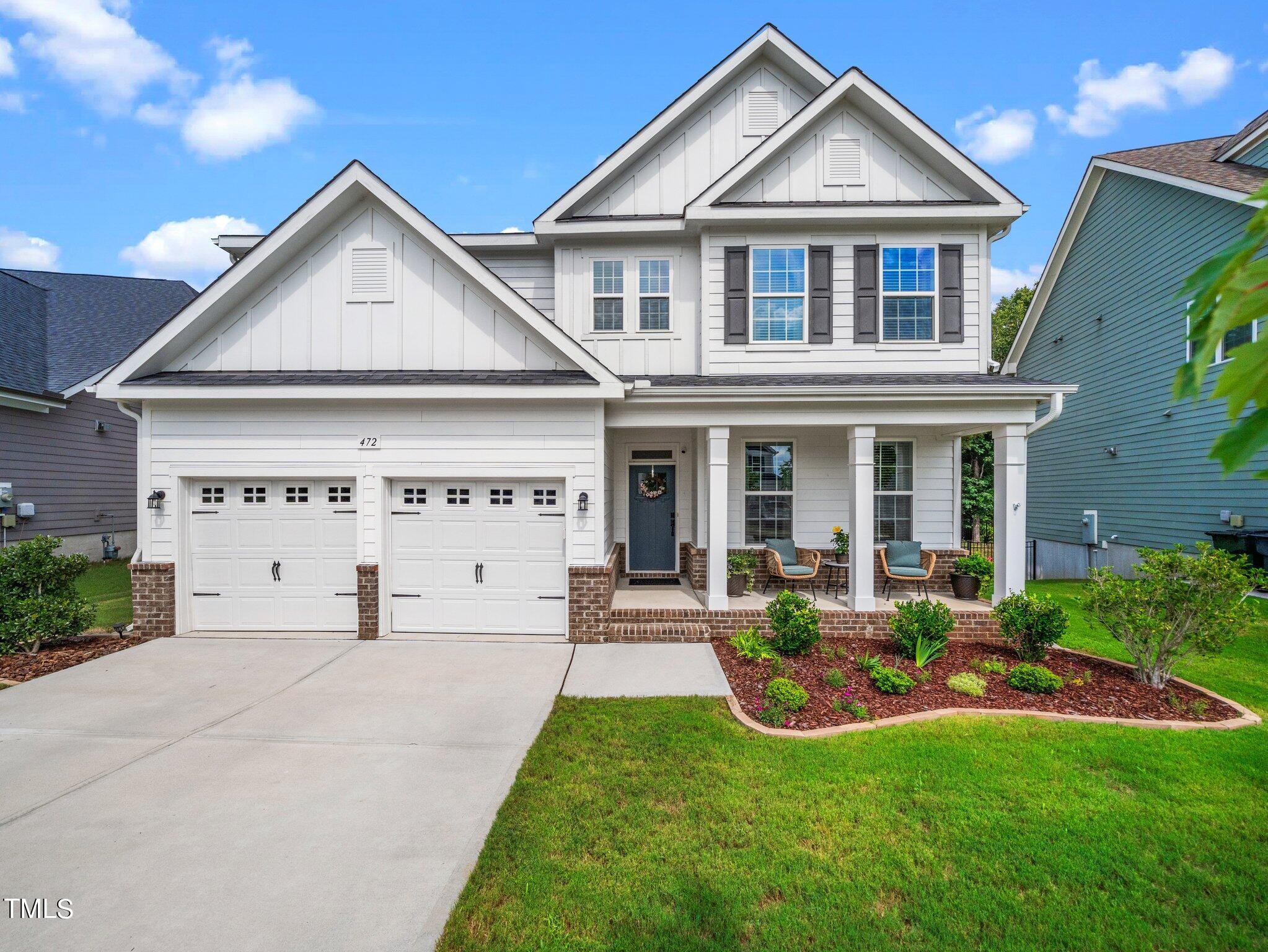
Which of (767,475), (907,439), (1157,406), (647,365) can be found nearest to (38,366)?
(647,365)

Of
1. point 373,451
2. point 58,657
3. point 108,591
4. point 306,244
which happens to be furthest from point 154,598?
point 306,244

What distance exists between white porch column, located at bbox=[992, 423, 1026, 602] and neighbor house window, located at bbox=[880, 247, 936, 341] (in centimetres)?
210

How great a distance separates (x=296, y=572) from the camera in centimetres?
907

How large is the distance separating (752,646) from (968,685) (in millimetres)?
2371

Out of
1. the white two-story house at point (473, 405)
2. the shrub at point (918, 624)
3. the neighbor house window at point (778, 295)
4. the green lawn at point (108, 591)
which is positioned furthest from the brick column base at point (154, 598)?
the shrub at point (918, 624)

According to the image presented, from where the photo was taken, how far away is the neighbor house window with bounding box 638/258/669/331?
1073 cm

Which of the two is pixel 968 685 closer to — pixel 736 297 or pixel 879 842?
pixel 879 842

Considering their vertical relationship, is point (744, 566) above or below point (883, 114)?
below

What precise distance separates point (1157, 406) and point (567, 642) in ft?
42.8

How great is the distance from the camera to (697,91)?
1075 cm

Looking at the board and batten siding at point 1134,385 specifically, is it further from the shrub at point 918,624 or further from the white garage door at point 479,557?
the white garage door at point 479,557

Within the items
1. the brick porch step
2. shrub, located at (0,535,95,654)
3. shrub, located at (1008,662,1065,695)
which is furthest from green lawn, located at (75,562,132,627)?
shrub, located at (1008,662,1065,695)

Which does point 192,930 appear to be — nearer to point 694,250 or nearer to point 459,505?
point 459,505

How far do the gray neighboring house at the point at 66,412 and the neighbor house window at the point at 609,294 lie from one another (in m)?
9.92
